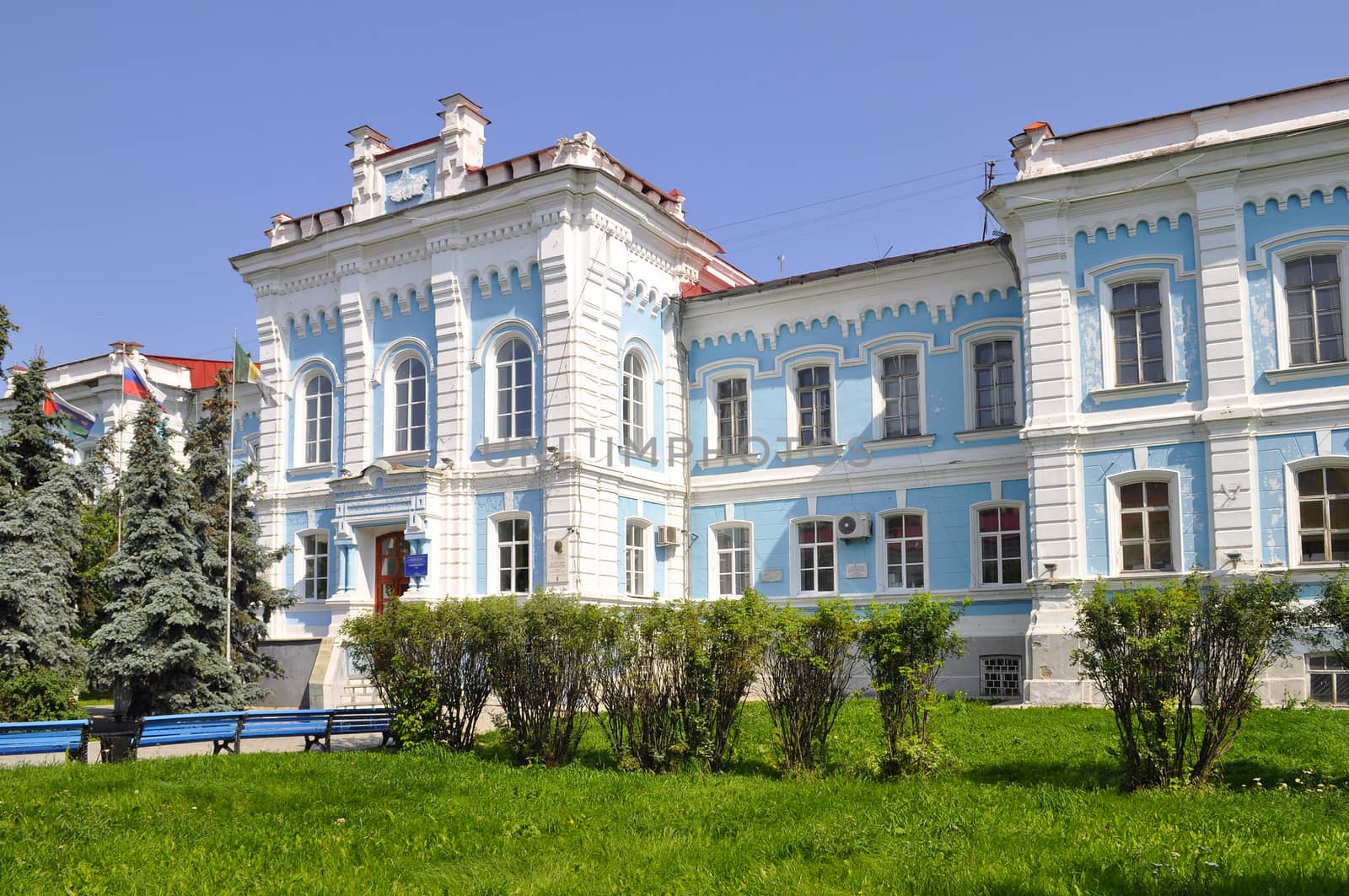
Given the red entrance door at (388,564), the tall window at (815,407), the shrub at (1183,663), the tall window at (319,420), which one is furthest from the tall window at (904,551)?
the tall window at (319,420)

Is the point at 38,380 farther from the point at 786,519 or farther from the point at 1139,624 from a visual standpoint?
the point at 1139,624

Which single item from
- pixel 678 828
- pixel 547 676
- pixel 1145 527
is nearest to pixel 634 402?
pixel 1145 527

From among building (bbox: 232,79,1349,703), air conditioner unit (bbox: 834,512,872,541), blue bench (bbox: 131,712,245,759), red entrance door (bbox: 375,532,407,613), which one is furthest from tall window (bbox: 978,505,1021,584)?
blue bench (bbox: 131,712,245,759)

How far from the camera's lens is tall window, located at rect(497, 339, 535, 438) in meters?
22.1

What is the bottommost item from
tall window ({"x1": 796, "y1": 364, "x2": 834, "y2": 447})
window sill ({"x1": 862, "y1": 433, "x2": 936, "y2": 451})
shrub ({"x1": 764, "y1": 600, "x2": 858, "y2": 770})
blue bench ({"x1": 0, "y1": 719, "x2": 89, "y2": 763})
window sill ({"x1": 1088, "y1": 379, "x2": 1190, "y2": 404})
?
blue bench ({"x1": 0, "y1": 719, "x2": 89, "y2": 763})

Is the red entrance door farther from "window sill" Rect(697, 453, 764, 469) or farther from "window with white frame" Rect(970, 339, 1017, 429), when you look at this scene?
"window with white frame" Rect(970, 339, 1017, 429)

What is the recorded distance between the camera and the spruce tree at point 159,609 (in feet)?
58.1

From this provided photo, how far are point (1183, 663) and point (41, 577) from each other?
15.9m

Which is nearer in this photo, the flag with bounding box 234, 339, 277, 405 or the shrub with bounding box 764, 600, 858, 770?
the shrub with bounding box 764, 600, 858, 770

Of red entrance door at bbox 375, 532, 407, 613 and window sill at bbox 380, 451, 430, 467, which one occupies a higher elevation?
window sill at bbox 380, 451, 430, 467

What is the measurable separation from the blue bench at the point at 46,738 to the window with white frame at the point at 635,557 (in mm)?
11364

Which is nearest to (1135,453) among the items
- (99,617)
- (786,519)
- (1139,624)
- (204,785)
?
(786,519)

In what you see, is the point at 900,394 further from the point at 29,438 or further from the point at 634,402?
the point at 29,438

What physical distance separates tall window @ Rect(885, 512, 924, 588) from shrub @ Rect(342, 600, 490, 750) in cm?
1098
